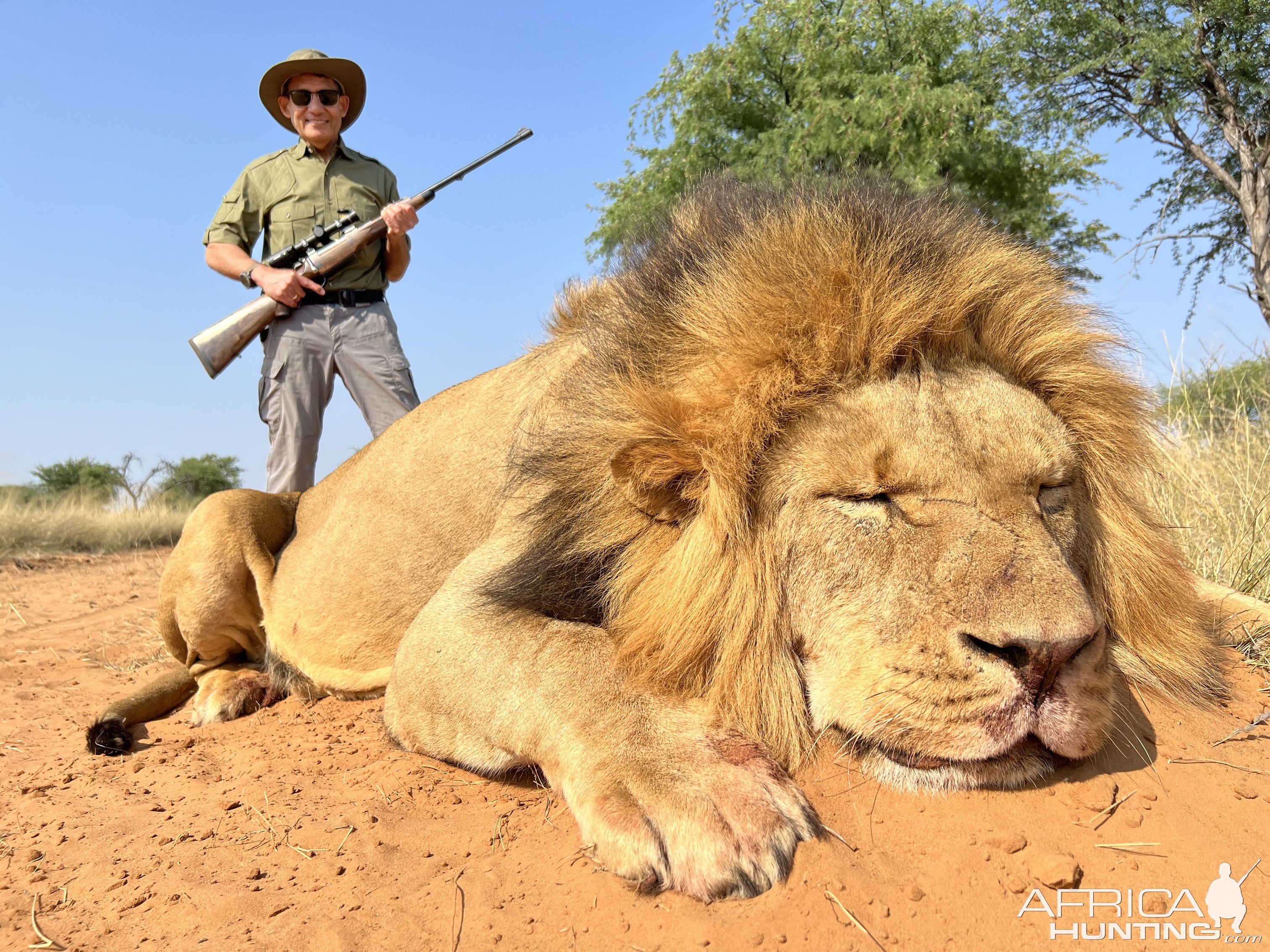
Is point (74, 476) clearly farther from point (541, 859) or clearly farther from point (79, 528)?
point (541, 859)

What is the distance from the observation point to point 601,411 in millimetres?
2400

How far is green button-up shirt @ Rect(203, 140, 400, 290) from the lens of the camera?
595cm

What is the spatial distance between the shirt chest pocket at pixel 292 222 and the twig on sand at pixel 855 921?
545 cm

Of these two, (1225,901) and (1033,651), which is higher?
(1033,651)

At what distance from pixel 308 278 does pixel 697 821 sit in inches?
191

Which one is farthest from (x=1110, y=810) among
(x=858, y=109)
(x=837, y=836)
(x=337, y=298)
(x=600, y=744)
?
(x=858, y=109)

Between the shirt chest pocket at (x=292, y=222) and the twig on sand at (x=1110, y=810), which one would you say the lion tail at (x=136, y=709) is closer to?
the shirt chest pocket at (x=292, y=222)

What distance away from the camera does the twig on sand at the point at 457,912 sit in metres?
1.83

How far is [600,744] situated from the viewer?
6.81ft

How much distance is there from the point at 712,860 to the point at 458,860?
2.24 ft

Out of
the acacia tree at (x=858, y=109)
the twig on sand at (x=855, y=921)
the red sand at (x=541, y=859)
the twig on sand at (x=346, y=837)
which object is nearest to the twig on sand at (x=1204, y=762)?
the red sand at (x=541, y=859)

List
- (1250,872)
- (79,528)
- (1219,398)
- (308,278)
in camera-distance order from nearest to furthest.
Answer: (1250,872) < (308,278) < (1219,398) < (79,528)

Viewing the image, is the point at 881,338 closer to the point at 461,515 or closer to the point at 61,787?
the point at 461,515

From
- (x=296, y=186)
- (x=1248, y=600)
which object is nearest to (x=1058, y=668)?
(x=1248, y=600)
